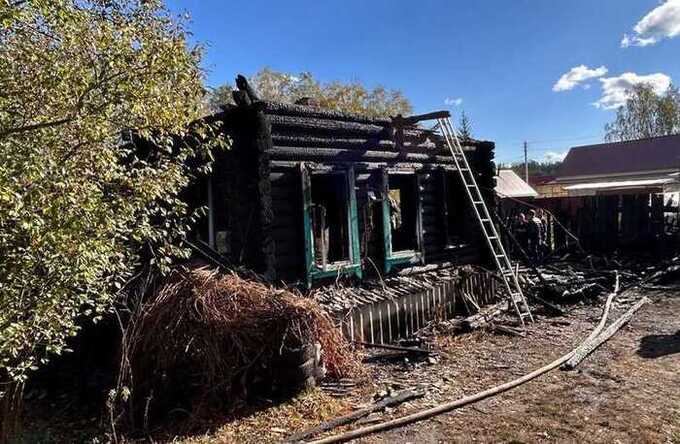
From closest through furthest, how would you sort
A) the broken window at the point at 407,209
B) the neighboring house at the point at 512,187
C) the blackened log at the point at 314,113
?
the blackened log at the point at 314,113 < the broken window at the point at 407,209 < the neighboring house at the point at 512,187

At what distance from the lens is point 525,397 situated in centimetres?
511

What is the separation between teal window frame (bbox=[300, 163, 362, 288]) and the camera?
720 cm

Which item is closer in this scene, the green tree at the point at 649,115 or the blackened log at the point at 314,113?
the blackened log at the point at 314,113

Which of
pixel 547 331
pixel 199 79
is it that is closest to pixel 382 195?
pixel 547 331

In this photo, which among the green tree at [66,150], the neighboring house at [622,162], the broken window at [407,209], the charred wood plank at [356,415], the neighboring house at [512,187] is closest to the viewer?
the green tree at [66,150]

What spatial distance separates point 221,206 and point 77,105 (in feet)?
13.1

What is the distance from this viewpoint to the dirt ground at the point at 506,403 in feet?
14.2

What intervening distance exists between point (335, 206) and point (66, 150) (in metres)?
6.68

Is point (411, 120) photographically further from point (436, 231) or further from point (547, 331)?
point (547, 331)

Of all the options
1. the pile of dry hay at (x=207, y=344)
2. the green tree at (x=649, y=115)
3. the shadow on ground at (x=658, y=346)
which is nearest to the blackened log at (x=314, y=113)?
the pile of dry hay at (x=207, y=344)

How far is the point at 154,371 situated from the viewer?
16.7 ft

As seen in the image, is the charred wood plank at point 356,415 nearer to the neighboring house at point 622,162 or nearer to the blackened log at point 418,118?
the blackened log at point 418,118

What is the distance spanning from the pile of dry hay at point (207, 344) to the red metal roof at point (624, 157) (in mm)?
32672

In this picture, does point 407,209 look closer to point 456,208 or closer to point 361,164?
point 361,164
